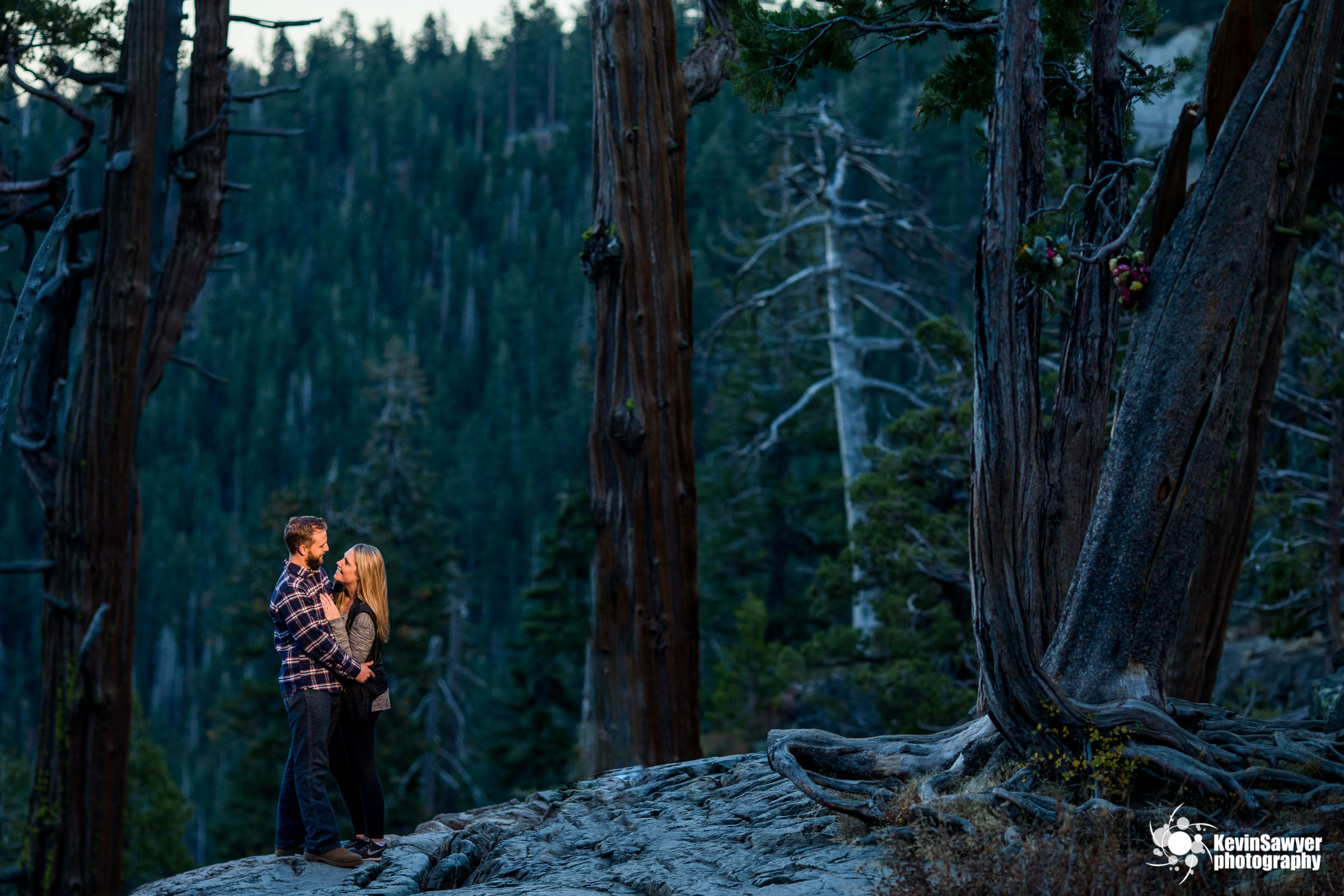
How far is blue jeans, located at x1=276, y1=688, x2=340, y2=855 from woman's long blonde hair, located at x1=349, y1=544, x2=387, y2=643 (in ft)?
1.42

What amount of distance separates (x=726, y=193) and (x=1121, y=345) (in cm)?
5637

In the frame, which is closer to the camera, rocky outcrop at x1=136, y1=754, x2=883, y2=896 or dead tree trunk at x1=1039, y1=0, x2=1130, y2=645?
rocky outcrop at x1=136, y1=754, x2=883, y2=896

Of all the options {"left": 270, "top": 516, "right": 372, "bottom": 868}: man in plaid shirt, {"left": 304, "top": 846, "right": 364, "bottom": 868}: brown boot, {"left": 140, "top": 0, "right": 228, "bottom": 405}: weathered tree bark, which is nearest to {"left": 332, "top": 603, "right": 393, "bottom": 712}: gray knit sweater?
{"left": 270, "top": 516, "right": 372, "bottom": 868}: man in plaid shirt

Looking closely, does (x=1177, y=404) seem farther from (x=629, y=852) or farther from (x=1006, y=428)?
(x=629, y=852)

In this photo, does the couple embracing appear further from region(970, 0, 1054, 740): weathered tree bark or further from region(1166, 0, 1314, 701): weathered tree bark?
region(1166, 0, 1314, 701): weathered tree bark

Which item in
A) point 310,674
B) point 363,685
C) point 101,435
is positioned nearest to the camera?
point 310,674

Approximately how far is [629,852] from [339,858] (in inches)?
57.0

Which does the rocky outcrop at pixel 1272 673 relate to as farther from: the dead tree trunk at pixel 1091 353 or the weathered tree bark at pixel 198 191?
the weathered tree bark at pixel 198 191

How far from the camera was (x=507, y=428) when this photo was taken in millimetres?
79500

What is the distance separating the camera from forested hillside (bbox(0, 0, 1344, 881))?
16.0 m

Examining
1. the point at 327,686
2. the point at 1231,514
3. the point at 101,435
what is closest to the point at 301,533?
the point at 327,686

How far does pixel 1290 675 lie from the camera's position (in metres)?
14.3


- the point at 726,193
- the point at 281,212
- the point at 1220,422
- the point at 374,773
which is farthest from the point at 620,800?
the point at 281,212

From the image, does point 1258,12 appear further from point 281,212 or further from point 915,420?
point 281,212
